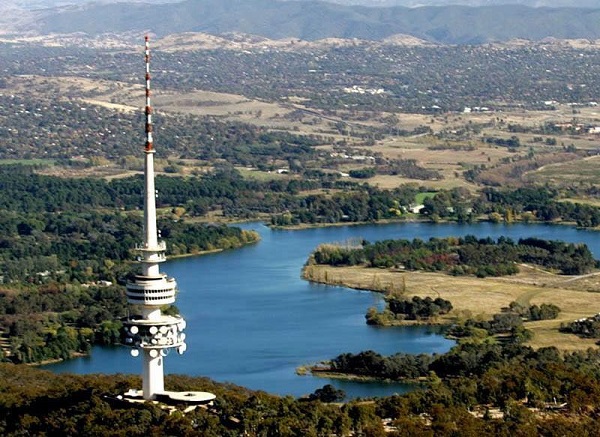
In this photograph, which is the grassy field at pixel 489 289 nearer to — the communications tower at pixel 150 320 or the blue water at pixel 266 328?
the blue water at pixel 266 328

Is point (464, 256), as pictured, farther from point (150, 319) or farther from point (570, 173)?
point (150, 319)

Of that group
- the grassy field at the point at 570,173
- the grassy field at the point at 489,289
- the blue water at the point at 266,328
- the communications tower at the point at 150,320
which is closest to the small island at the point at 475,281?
the grassy field at the point at 489,289

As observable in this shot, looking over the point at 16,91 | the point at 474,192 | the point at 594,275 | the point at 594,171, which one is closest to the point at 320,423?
the point at 594,275

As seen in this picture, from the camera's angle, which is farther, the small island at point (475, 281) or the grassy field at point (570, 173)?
the grassy field at point (570, 173)

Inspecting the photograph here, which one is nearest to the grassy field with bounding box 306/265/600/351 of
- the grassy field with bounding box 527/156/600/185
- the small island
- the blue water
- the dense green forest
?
the small island

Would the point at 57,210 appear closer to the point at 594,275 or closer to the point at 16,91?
the point at 594,275

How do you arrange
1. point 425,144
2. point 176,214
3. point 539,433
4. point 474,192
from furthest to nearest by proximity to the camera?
point 425,144 → point 474,192 → point 176,214 → point 539,433
